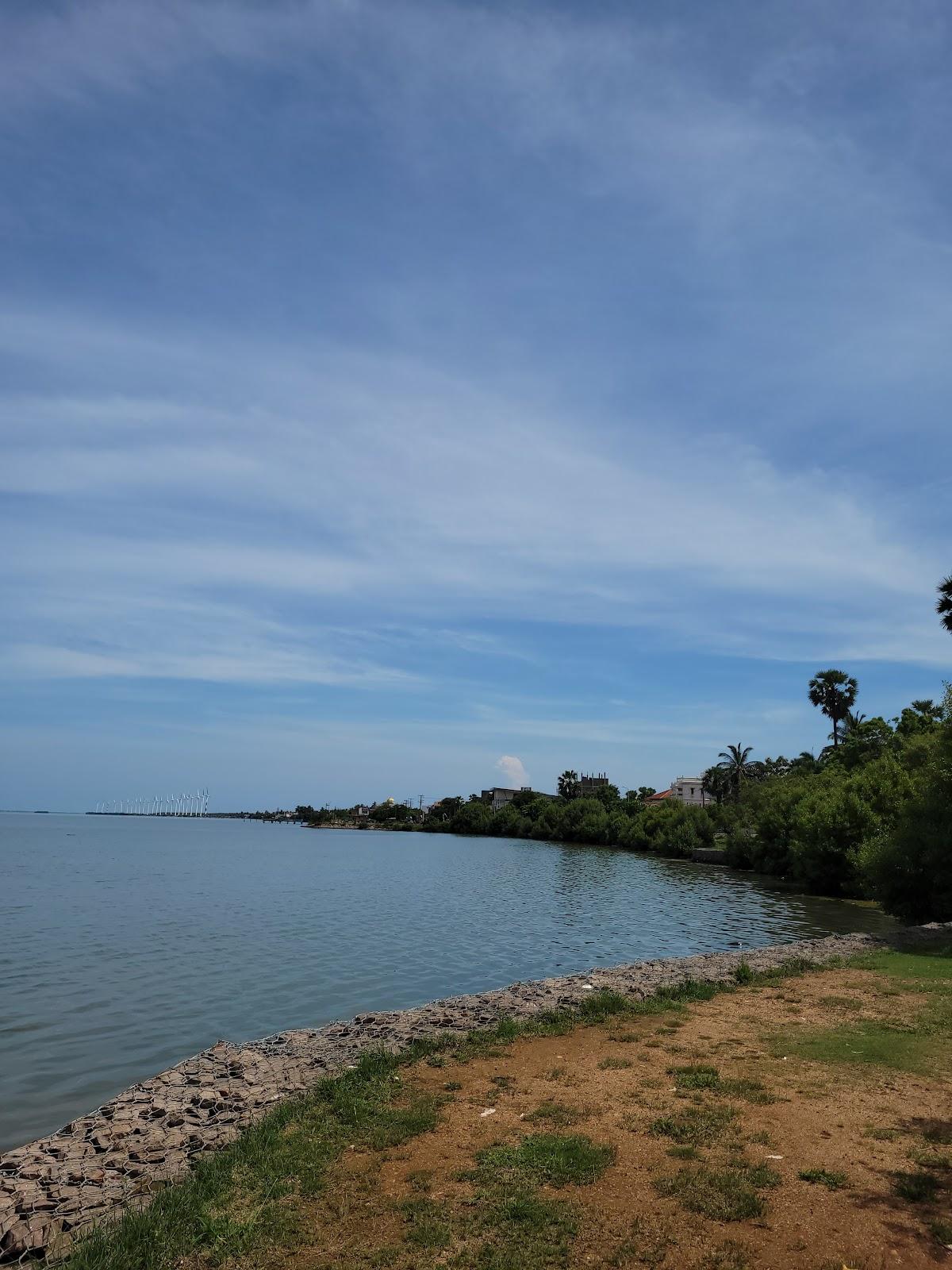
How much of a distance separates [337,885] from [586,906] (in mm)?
19587

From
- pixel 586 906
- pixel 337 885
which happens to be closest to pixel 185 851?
pixel 337 885

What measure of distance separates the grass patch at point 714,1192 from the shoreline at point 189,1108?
5298 millimetres

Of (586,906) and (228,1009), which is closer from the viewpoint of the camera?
(228,1009)

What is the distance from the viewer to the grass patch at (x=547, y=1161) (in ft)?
26.5

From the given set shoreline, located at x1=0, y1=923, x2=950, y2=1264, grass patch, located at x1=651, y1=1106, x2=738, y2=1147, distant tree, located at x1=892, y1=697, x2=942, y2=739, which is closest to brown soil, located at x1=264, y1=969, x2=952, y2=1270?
grass patch, located at x1=651, y1=1106, x2=738, y2=1147

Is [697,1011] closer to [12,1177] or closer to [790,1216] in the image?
[790,1216]

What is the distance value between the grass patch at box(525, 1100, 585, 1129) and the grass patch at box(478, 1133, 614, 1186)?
55 cm

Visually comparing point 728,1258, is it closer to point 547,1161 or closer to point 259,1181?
point 547,1161

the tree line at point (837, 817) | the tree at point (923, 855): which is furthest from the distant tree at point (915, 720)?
the tree at point (923, 855)

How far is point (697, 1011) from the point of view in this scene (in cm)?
1603

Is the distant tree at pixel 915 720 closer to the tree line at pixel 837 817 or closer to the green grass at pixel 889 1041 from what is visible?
the tree line at pixel 837 817

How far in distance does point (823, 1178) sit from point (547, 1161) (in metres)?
2.63

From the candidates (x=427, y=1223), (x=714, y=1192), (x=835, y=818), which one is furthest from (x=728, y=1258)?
(x=835, y=818)

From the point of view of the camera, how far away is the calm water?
1836 centimetres
